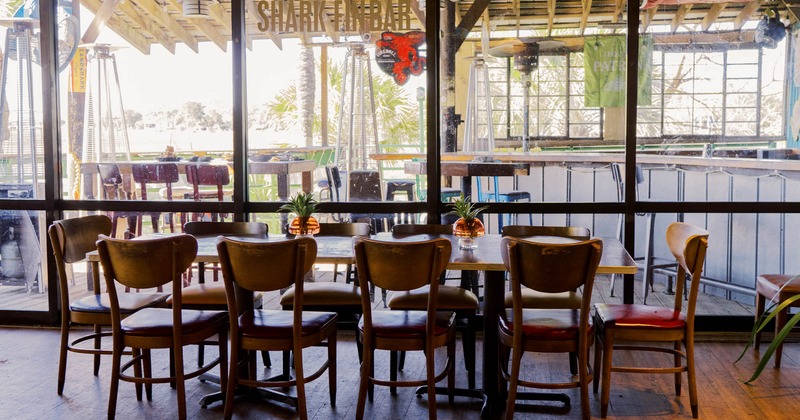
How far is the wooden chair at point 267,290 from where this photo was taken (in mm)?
3346

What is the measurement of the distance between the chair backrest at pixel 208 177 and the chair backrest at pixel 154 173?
140 mm

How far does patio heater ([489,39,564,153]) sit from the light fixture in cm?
195

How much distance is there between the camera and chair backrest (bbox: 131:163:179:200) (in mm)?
5379

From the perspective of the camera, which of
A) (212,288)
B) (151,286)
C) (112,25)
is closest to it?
(151,286)

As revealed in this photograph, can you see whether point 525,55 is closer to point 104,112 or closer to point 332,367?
point 332,367

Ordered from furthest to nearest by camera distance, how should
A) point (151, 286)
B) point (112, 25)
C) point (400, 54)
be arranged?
point (112, 25)
point (400, 54)
point (151, 286)

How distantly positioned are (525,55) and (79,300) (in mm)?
3196

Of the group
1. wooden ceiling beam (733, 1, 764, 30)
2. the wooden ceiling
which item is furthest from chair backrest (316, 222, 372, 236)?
wooden ceiling beam (733, 1, 764, 30)

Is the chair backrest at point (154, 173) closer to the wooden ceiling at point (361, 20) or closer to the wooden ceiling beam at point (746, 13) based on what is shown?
the wooden ceiling at point (361, 20)

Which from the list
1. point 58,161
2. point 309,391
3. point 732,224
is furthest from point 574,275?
point 58,161

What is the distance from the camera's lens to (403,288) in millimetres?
3367

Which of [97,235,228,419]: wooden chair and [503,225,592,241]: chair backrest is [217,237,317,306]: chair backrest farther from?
[503,225,592,241]: chair backrest

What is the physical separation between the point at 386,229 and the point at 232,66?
1496 millimetres

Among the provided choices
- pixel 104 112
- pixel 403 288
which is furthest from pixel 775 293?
pixel 104 112
